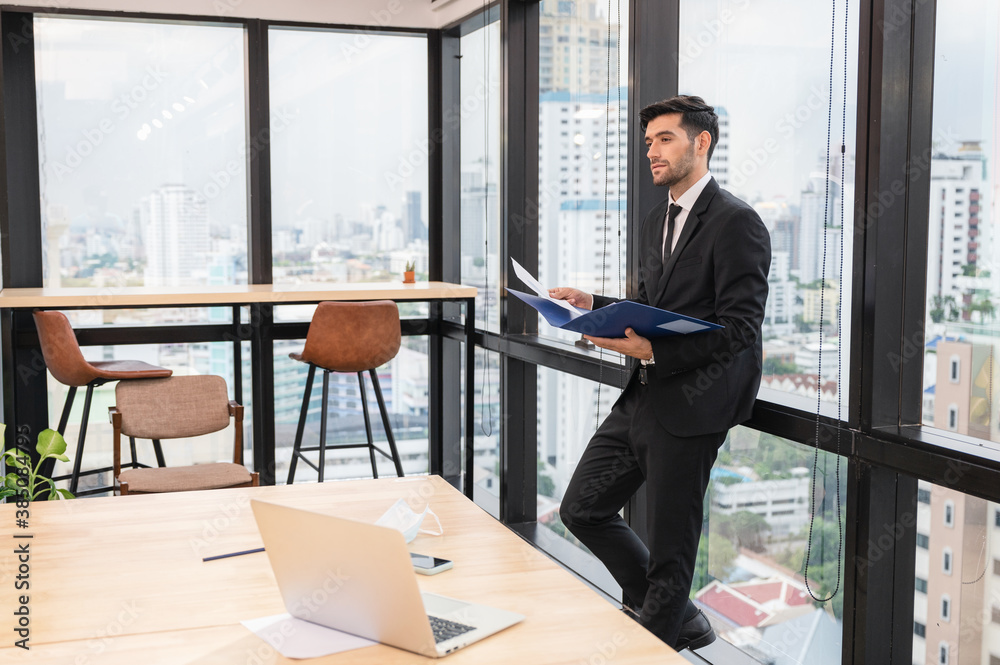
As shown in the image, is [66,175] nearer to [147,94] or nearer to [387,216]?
[147,94]

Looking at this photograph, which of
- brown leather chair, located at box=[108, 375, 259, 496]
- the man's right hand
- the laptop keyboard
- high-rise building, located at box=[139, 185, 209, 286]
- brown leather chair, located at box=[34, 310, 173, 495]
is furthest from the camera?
high-rise building, located at box=[139, 185, 209, 286]

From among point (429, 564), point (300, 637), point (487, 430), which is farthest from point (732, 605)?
point (487, 430)

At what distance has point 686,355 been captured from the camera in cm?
227

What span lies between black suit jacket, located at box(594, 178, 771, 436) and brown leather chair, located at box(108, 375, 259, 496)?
169cm

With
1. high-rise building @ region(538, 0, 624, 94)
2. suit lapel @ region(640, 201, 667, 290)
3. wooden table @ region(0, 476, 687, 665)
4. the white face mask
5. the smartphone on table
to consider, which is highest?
high-rise building @ region(538, 0, 624, 94)

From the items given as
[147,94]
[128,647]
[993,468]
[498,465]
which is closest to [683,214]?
[993,468]

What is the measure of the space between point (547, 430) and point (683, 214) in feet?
6.28

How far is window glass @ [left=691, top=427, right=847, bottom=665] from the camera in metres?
2.44

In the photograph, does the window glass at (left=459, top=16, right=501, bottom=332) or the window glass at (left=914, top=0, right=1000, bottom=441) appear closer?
the window glass at (left=914, top=0, right=1000, bottom=441)

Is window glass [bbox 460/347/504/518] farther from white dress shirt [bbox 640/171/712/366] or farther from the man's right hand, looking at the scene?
white dress shirt [bbox 640/171/712/366]

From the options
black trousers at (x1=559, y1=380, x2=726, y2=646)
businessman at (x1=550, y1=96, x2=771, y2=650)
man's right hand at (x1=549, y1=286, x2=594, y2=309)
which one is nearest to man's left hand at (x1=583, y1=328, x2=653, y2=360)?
businessman at (x1=550, y1=96, x2=771, y2=650)

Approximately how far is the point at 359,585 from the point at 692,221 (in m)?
1.49

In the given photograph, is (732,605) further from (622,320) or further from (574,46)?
(574,46)

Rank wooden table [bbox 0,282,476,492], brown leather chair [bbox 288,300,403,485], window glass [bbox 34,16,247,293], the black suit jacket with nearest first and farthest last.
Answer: the black suit jacket
wooden table [bbox 0,282,476,492]
brown leather chair [bbox 288,300,403,485]
window glass [bbox 34,16,247,293]
